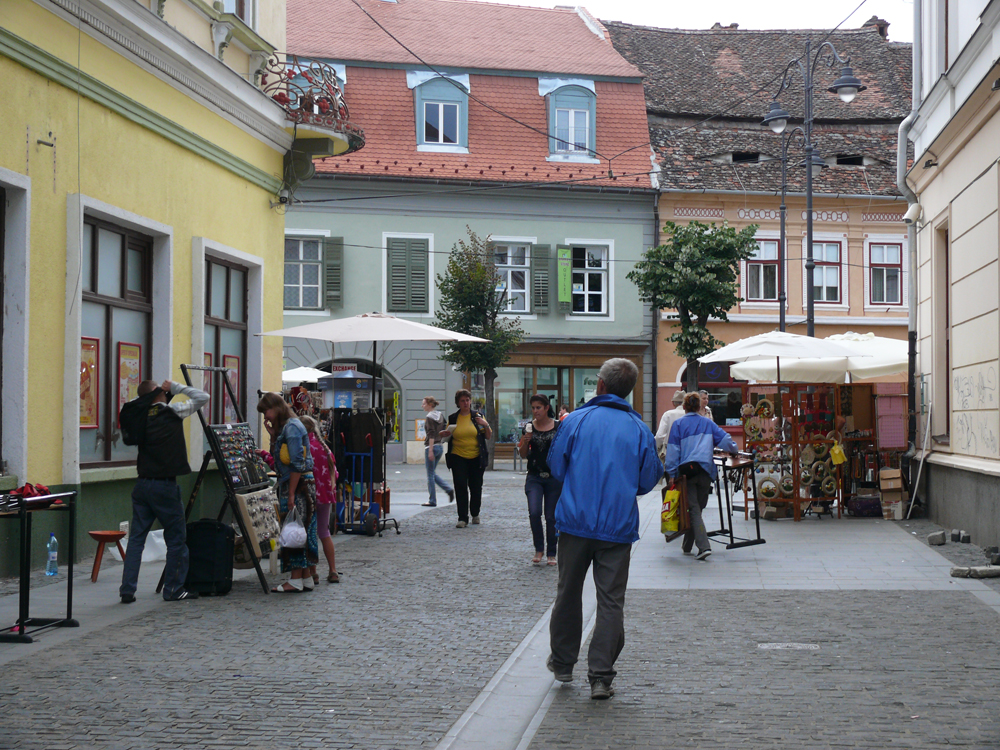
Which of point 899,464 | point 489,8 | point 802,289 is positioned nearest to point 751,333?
point 802,289

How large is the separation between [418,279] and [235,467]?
23.1 meters

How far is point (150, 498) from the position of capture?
9.04m

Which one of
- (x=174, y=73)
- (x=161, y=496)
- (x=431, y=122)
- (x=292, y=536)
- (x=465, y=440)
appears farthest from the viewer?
(x=431, y=122)

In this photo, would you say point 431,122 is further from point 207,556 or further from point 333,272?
point 207,556

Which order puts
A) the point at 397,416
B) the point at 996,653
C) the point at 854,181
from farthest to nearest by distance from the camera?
the point at 854,181, the point at 397,416, the point at 996,653

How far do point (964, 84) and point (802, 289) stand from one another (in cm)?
2123

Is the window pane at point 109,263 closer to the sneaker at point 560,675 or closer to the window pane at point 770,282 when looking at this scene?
the sneaker at point 560,675

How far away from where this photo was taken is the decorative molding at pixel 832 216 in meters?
34.8

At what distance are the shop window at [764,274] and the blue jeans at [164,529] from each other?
27.1 m

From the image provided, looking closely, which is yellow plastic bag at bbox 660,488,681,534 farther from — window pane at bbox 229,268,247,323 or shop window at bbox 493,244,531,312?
shop window at bbox 493,244,531,312

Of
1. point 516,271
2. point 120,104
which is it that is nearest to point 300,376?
point 516,271

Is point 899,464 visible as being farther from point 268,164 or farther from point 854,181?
point 854,181

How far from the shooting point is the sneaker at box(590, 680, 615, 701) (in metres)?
6.00

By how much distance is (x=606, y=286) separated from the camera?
33.7 metres
